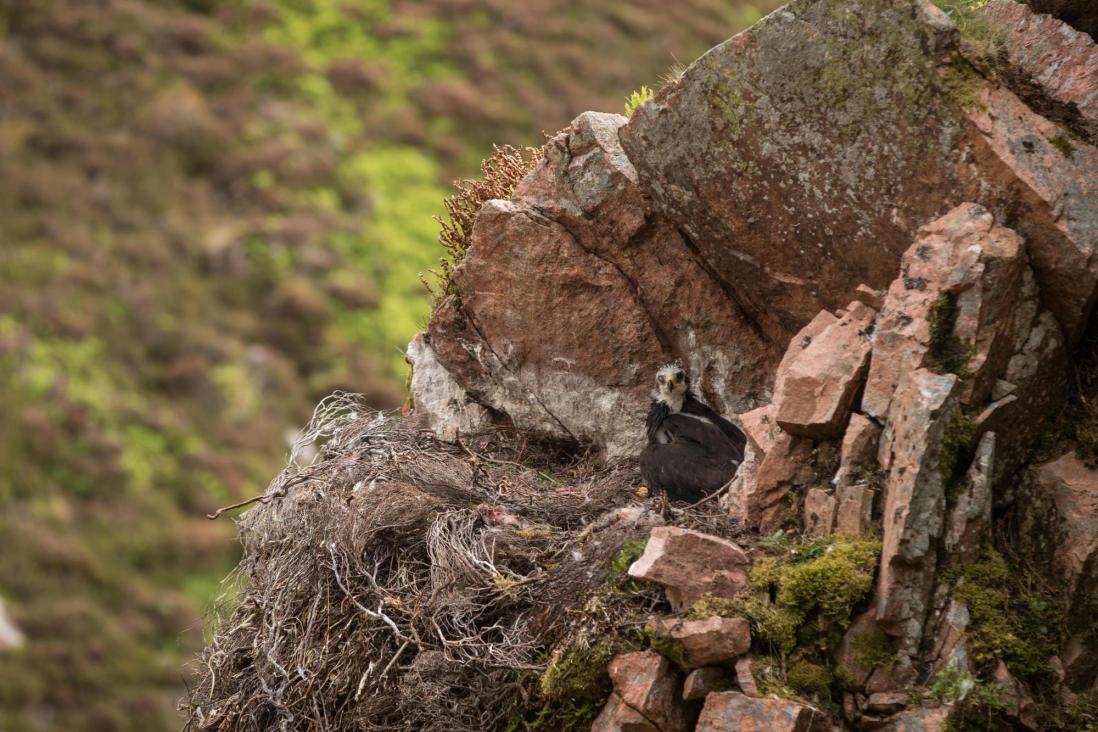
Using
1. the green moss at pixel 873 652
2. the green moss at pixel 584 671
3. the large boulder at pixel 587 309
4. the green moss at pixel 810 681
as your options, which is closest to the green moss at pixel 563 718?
the green moss at pixel 584 671

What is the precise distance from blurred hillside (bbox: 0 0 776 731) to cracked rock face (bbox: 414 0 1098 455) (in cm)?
1211

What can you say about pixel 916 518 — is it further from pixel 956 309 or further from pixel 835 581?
pixel 956 309

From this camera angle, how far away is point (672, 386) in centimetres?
793

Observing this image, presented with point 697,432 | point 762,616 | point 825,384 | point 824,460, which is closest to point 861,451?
point 824,460

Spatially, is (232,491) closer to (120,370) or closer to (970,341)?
(120,370)

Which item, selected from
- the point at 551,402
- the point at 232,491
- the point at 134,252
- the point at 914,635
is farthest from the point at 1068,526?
the point at 134,252

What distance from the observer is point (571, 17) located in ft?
90.9

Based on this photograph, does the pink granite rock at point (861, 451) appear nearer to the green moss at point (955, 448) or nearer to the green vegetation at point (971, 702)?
the green moss at point (955, 448)

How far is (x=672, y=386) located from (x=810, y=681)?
291cm

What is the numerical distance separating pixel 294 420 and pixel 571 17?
1295 centimetres

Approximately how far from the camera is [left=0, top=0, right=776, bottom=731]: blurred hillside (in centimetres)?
1997

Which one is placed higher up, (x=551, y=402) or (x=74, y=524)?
(x=74, y=524)

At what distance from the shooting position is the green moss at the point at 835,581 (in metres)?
5.51

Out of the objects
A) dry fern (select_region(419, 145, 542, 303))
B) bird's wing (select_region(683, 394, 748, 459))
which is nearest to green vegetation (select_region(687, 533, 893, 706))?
bird's wing (select_region(683, 394, 748, 459))
